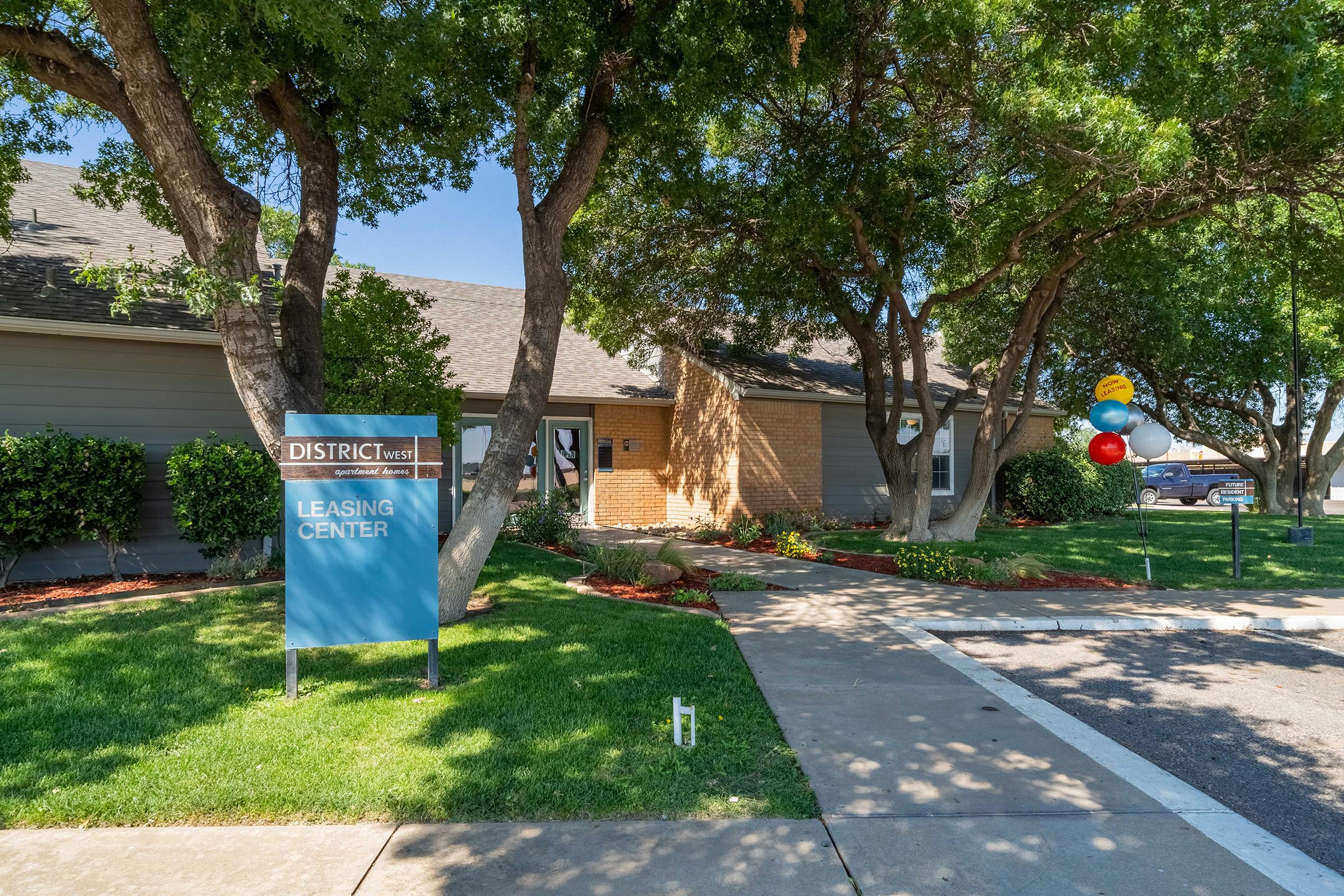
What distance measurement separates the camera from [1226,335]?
19.6m

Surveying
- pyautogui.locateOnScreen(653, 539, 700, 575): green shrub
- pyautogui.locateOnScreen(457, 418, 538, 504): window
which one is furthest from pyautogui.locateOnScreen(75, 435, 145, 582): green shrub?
pyautogui.locateOnScreen(653, 539, 700, 575): green shrub

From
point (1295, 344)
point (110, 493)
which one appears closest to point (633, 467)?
point (110, 493)

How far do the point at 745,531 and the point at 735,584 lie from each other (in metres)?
4.66

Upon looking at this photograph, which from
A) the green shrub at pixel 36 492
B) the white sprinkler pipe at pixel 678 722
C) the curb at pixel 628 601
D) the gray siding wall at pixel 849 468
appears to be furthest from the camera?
the gray siding wall at pixel 849 468

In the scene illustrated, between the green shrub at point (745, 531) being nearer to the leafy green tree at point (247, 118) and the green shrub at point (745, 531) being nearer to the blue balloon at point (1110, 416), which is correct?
the blue balloon at point (1110, 416)

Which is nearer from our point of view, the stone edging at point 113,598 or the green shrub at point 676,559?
the stone edging at point 113,598

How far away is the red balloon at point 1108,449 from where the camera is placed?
9.44m

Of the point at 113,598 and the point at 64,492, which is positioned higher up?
the point at 64,492

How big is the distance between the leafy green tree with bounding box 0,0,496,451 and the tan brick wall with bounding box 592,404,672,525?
748 centimetres

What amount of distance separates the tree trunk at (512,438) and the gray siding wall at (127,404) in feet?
16.2

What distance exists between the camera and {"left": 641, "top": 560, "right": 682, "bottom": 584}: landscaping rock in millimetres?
9125

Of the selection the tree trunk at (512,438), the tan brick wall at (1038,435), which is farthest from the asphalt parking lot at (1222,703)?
the tan brick wall at (1038,435)

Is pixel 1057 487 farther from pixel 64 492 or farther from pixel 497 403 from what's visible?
pixel 64 492

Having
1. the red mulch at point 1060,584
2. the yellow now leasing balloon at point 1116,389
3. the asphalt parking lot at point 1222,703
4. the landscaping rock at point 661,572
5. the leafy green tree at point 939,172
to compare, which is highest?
the leafy green tree at point 939,172
